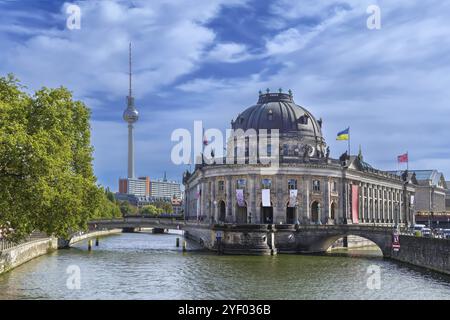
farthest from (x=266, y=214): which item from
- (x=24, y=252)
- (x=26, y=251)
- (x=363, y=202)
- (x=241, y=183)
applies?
(x=24, y=252)

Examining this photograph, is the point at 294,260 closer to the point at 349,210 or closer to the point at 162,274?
the point at 162,274

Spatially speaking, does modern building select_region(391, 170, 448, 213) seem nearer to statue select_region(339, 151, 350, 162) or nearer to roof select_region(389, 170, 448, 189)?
roof select_region(389, 170, 448, 189)

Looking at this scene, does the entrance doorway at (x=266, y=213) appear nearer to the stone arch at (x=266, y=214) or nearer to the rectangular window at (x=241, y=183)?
the stone arch at (x=266, y=214)

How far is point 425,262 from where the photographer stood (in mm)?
66750

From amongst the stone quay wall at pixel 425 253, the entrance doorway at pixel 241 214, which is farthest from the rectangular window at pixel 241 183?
the stone quay wall at pixel 425 253

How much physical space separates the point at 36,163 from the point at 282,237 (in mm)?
53667

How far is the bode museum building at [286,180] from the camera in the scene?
102812mm

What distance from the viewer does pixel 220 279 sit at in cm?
5634

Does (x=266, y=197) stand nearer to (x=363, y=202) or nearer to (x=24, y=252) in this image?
(x=363, y=202)

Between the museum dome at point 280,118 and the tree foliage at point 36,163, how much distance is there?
209 feet

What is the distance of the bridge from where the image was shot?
279ft

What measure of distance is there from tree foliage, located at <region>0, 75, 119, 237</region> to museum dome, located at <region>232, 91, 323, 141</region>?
6383 centimetres

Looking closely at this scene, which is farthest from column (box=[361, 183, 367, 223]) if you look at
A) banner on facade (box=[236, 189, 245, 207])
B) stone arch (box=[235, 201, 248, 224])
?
banner on facade (box=[236, 189, 245, 207])


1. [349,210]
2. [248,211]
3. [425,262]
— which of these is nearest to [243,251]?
[248,211]
